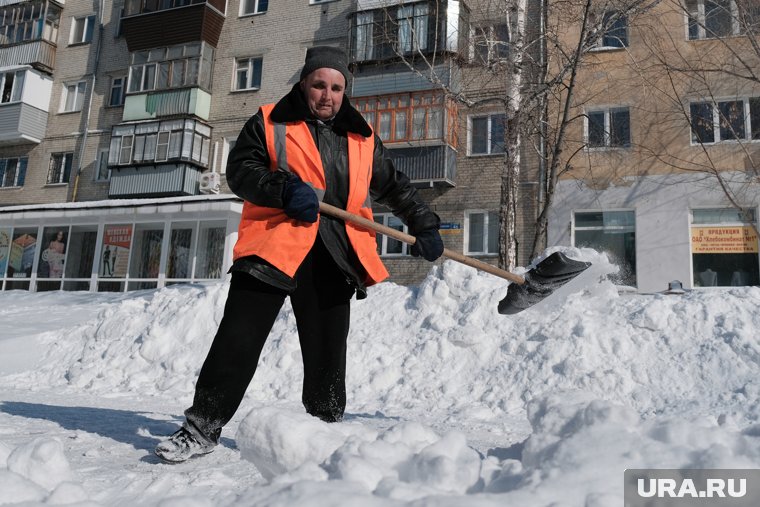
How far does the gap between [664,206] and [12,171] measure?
70.2ft

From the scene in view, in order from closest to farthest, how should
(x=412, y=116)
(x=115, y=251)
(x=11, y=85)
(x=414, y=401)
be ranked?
(x=414, y=401) < (x=412, y=116) < (x=115, y=251) < (x=11, y=85)

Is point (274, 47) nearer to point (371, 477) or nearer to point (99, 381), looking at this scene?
point (99, 381)

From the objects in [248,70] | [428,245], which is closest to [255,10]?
[248,70]

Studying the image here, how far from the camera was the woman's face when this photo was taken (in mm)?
2805

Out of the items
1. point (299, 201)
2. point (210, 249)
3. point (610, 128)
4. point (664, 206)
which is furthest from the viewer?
point (210, 249)

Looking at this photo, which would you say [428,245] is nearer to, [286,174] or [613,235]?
[286,174]

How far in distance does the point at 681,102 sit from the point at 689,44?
1894 millimetres

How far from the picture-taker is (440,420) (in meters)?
4.44

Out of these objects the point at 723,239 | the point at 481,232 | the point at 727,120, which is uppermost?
the point at 727,120

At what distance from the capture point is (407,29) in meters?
15.5

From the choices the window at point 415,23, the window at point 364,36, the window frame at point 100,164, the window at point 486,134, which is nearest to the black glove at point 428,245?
the window at point 486,134

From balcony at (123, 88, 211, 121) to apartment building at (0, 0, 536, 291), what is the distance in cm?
4

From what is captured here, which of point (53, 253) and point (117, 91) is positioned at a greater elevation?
point (117, 91)

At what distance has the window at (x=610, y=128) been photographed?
13.8 meters
